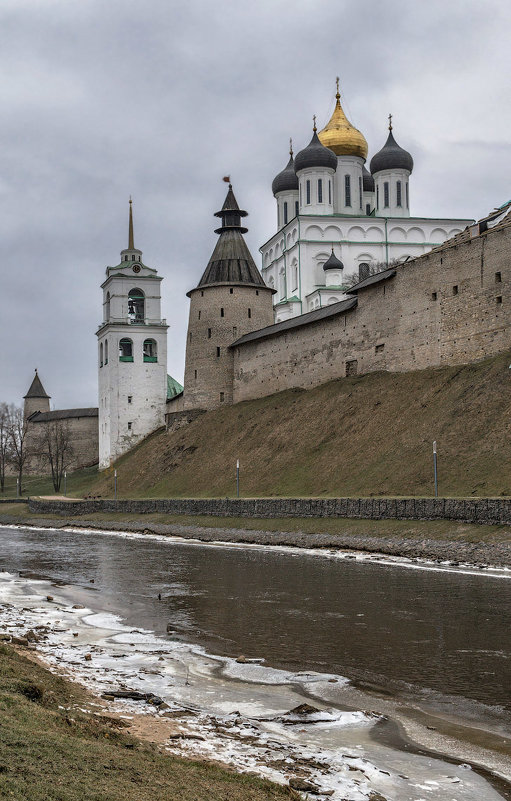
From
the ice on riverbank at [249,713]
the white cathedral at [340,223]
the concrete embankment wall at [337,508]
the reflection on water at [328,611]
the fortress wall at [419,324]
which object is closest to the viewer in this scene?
the ice on riverbank at [249,713]

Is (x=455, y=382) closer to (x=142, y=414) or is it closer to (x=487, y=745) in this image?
(x=487, y=745)

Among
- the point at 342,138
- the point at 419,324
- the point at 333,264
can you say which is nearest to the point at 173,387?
the point at 333,264

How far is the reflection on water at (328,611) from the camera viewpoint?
10992mm

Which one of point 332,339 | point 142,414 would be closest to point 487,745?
point 332,339

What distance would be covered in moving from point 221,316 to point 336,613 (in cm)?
4590

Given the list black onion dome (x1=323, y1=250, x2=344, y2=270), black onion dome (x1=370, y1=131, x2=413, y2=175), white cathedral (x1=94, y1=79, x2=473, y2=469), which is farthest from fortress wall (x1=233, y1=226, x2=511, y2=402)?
black onion dome (x1=370, y1=131, x2=413, y2=175)

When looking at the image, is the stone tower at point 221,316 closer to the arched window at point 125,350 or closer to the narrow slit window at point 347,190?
the arched window at point 125,350

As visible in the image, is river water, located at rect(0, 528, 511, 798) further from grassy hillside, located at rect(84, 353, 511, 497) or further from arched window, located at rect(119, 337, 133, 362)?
arched window, located at rect(119, 337, 133, 362)

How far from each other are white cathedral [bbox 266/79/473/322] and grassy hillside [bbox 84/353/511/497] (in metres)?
18.5

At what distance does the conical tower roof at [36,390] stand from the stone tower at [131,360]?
2926 centimetres

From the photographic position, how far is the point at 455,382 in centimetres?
3566

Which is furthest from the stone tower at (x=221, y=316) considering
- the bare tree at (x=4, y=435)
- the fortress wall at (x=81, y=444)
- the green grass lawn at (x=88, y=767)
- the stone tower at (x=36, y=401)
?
the green grass lawn at (x=88, y=767)

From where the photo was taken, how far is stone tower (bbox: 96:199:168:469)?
70.1 m

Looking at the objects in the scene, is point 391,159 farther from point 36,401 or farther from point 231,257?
point 36,401
